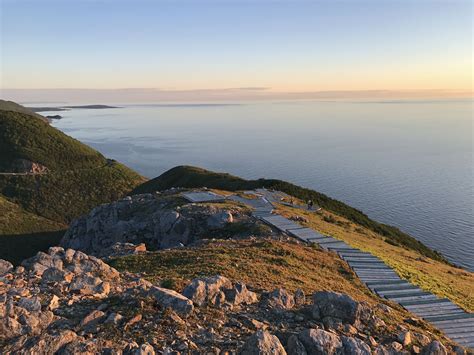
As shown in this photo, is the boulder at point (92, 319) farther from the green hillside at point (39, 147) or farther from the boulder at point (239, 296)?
the green hillside at point (39, 147)

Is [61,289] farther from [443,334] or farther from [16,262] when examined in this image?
[16,262]

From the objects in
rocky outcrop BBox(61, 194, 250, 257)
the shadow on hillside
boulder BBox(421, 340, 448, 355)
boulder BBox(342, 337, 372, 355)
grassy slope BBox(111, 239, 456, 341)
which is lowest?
the shadow on hillside

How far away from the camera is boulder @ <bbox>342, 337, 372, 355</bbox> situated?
1269cm

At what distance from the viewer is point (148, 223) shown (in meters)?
41.3

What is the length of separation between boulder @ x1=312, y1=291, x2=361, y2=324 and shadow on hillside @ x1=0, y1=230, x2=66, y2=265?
224ft

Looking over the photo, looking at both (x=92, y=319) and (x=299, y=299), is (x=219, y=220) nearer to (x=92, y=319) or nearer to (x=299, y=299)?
(x=299, y=299)

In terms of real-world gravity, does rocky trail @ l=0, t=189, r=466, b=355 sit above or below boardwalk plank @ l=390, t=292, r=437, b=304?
above

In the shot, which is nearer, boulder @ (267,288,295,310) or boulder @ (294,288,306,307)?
boulder @ (267,288,295,310)

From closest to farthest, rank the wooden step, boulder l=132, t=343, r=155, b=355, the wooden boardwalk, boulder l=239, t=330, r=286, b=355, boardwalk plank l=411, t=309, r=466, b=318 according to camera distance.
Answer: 1. boulder l=132, t=343, r=155, b=355
2. boulder l=239, t=330, r=286, b=355
3. the wooden boardwalk
4. the wooden step
5. boardwalk plank l=411, t=309, r=466, b=318

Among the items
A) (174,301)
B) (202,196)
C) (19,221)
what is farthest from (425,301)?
(19,221)

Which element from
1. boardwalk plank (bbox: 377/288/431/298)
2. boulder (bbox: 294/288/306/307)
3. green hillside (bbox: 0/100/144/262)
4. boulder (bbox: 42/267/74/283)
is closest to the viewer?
boulder (bbox: 42/267/74/283)

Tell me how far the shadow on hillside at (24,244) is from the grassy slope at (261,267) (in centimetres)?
5698

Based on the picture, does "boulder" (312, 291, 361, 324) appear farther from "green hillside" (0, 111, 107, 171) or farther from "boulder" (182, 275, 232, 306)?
"green hillside" (0, 111, 107, 171)

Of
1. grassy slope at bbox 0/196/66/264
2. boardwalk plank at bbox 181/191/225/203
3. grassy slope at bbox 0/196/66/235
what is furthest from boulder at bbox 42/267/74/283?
grassy slope at bbox 0/196/66/235
